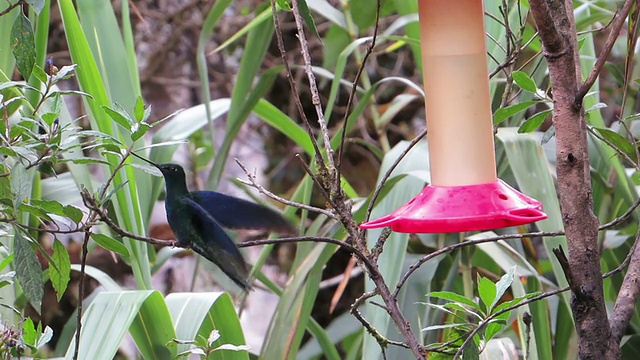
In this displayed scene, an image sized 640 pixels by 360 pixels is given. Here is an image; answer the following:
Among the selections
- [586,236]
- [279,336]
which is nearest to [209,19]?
[279,336]

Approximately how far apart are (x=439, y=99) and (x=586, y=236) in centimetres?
22

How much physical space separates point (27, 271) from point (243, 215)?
9.2 inches

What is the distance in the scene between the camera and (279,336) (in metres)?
1.16

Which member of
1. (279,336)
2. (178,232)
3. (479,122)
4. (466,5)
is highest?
(466,5)

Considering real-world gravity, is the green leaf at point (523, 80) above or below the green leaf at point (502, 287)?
above

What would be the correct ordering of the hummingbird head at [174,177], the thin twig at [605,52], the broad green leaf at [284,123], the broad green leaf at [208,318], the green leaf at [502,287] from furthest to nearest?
1. the broad green leaf at [284,123]
2. the broad green leaf at [208,318]
3. the hummingbird head at [174,177]
4. the green leaf at [502,287]
5. the thin twig at [605,52]

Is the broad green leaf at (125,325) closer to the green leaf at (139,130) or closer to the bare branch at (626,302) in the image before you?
the green leaf at (139,130)

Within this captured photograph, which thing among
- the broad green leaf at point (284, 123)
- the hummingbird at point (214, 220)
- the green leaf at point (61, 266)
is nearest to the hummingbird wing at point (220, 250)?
the hummingbird at point (214, 220)

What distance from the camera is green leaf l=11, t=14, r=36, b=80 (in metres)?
0.64

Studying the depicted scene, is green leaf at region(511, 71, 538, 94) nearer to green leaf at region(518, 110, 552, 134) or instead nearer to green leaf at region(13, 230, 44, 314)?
green leaf at region(518, 110, 552, 134)

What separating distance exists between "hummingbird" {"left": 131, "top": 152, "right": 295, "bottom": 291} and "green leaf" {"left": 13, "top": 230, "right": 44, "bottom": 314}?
0.15 metres

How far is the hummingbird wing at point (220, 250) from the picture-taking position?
764 mm

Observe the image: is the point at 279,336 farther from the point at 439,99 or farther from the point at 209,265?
the point at 439,99

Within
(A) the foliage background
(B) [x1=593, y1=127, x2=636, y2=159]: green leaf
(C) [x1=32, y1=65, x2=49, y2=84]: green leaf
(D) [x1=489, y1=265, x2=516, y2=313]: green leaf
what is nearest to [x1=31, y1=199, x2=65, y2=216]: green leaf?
(A) the foliage background
